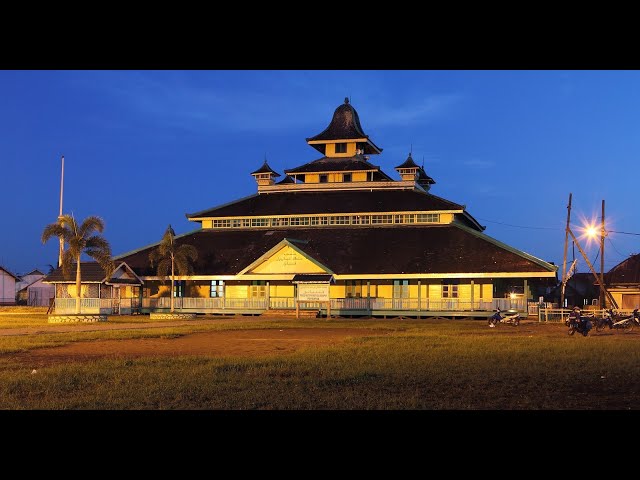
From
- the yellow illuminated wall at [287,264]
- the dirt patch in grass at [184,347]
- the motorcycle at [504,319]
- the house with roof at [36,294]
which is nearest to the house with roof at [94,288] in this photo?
the yellow illuminated wall at [287,264]

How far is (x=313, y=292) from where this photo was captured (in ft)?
130

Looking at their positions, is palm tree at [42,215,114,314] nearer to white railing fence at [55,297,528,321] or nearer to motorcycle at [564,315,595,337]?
white railing fence at [55,297,528,321]

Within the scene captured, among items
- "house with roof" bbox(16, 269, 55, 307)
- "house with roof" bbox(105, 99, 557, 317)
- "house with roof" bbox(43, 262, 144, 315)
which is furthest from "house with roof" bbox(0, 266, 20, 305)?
"house with roof" bbox(43, 262, 144, 315)

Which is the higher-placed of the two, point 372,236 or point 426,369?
point 372,236

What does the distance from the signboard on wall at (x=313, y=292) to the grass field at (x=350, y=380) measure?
1902 cm

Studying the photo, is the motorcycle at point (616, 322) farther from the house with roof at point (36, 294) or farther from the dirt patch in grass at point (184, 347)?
the house with roof at point (36, 294)

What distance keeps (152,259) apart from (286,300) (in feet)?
30.8

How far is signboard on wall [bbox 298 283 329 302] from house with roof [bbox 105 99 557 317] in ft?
0.21

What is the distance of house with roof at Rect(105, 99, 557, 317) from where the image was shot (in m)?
41.3

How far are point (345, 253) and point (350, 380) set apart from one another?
32840 mm

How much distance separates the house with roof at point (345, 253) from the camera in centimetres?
4131
